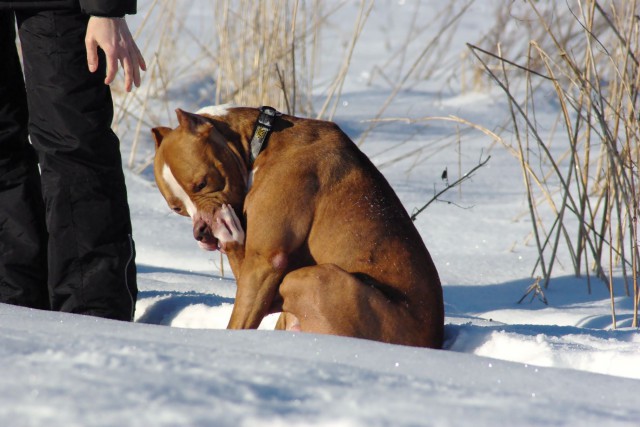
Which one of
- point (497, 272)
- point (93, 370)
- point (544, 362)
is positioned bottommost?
point (497, 272)

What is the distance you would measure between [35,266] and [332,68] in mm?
6763

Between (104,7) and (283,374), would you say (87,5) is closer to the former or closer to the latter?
(104,7)

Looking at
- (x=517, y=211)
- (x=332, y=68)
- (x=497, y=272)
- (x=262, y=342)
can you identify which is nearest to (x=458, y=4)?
(x=332, y=68)

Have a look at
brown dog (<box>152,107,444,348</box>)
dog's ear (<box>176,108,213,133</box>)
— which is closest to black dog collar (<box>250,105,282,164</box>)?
brown dog (<box>152,107,444,348</box>)

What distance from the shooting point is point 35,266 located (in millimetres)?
3123

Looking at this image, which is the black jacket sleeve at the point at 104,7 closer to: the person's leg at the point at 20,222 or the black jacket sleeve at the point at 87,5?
the black jacket sleeve at the point at 87,5

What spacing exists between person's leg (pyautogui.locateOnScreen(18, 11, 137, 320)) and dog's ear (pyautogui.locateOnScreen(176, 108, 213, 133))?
0.79 feet

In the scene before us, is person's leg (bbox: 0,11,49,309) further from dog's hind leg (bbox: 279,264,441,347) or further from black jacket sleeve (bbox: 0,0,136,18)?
dog's hind leg (bbox: 279,264,441,347)

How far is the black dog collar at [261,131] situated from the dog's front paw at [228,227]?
18 centimetres

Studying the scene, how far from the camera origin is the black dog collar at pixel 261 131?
9.36ft

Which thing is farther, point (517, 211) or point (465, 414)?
point (517, 211)

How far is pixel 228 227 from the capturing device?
9.25ft

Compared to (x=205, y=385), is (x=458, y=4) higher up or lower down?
higher up

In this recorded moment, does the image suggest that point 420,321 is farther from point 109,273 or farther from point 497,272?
point 497,272
